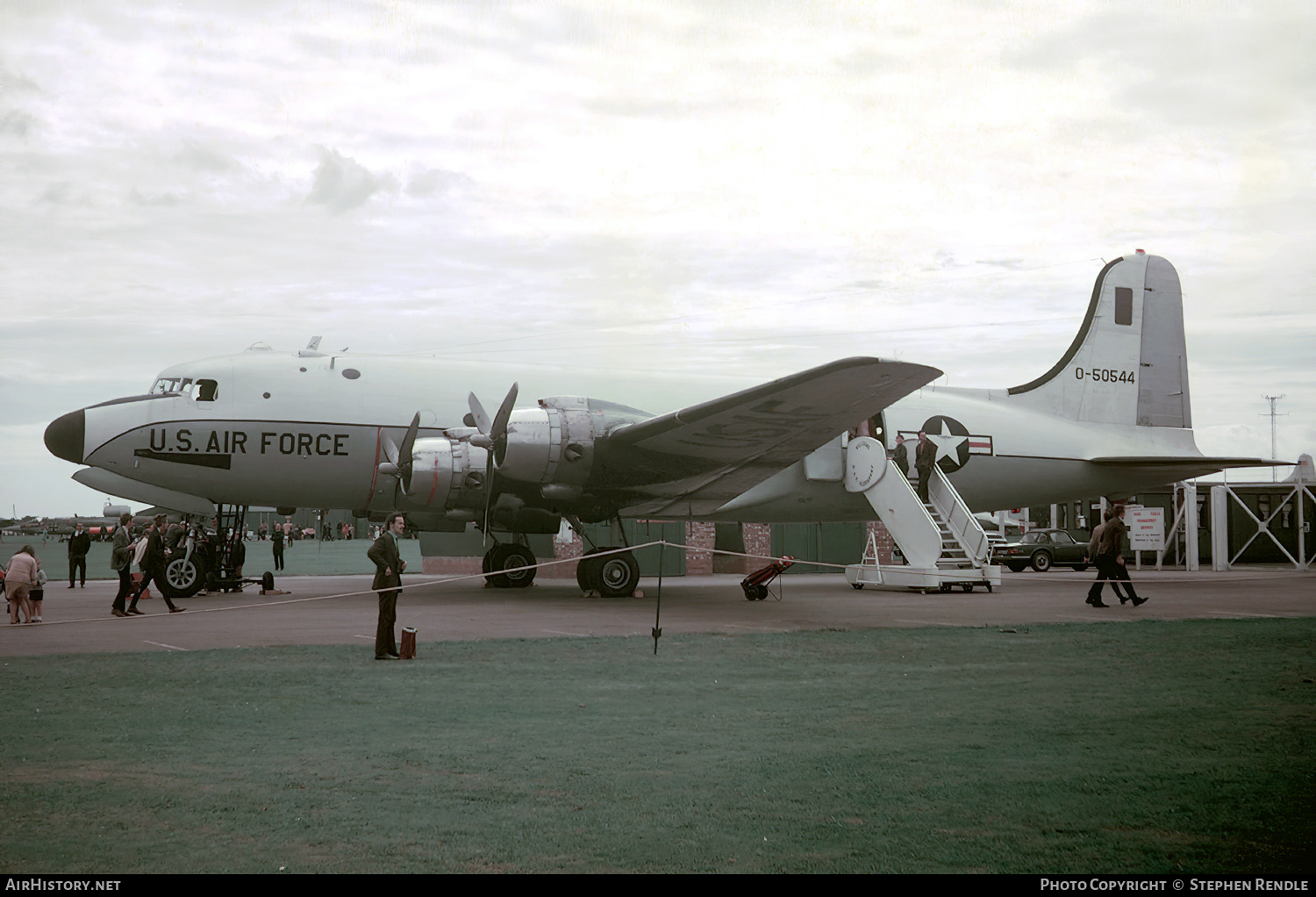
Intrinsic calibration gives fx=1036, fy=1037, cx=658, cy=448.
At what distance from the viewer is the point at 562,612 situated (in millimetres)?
16703

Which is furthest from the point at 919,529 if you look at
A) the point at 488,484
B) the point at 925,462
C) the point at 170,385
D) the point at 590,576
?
the point at 170,385

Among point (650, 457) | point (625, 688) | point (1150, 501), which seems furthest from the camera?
point (1150, 501)

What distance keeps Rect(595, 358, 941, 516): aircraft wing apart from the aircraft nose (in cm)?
1002

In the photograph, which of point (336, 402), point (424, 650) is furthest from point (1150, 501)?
point (424, 650)

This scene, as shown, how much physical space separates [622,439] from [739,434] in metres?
2.00

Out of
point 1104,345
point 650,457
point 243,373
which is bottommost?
point 650,457

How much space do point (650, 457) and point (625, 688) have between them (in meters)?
9.19

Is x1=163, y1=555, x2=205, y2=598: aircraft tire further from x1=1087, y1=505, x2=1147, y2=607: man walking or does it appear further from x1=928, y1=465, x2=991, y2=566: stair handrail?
x1=1087, y1=505, x2=1147, y2=607: man walking

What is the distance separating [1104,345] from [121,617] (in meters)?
23.0
